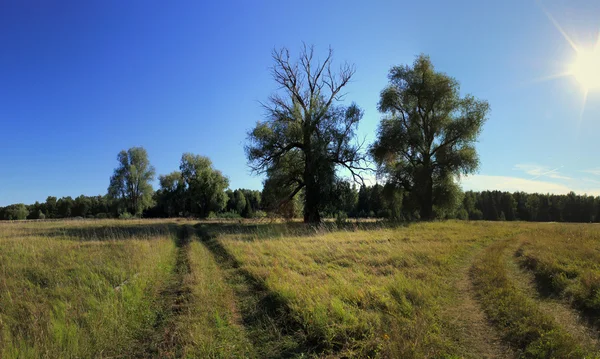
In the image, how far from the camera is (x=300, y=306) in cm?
558

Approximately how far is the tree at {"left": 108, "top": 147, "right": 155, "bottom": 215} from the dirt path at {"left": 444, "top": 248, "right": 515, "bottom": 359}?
7514cm

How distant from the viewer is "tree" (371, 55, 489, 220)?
32.2 metres

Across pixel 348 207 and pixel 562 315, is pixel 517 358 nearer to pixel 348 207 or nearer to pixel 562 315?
pixel 562 315

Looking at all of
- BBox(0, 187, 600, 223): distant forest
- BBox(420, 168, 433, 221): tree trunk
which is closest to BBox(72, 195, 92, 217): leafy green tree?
BBox(0, 187, 600, 223): distant forest

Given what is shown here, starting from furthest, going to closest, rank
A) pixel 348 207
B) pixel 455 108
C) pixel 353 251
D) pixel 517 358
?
1. pixel 455 108
2. pixel 348 207
3. pixel 353 251
4. pixel 517 358

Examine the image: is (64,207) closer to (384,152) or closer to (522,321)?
(384,152)

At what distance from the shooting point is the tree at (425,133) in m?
32.2

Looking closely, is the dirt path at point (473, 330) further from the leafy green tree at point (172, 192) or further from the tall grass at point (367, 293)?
the leafy green tree at point (172, 192)

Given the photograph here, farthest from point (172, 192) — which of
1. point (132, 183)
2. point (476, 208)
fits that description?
point (476, 208)

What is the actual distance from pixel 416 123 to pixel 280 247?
2828 centimetres

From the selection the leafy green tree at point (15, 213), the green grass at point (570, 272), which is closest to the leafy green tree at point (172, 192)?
the leafy green tree at point (15, 213)

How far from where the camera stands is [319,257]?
1058 cm

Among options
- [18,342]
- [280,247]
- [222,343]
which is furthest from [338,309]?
[280,247]

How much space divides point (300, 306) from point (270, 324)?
672 millimetres
